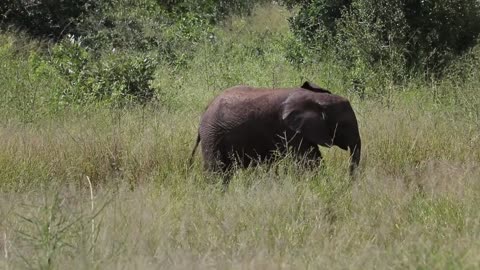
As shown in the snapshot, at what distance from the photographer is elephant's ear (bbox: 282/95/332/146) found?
6.41m

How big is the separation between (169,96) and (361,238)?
5774mm

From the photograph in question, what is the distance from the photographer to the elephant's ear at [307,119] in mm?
6406

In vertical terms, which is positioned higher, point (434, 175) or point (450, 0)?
point (450, 0)

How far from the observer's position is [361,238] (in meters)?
5.11

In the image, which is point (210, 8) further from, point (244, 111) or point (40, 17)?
point (244, 111)

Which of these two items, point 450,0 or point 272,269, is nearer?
point 272,269

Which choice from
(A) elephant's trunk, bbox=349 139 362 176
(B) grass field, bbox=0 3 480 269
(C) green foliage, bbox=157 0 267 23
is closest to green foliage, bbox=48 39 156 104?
(B) grass field, bbox=0 3 480 269

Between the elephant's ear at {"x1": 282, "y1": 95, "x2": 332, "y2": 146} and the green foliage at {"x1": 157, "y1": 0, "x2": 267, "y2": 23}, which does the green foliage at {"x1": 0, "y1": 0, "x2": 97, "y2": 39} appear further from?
the elephant's ear at {"x1": 282, "y1": 95, "x2": 332, "y2": 146}

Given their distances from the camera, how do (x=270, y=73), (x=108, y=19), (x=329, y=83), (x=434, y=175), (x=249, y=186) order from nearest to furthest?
(x=249, y=186) → (x=434, y=175) → (x=329, y=83) → (x=270, y=73) → (x=108, y=19)

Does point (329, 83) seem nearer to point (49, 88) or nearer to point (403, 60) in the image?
point (403, 60)

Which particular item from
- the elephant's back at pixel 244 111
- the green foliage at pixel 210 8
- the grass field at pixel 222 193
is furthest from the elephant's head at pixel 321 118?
the green foliage at pixel 210 8

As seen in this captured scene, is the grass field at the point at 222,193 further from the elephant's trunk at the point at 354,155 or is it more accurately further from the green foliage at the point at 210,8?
the green foliage at the point at 210,8

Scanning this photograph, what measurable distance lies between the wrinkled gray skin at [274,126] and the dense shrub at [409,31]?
14.0ft

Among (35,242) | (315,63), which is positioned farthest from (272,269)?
(315,63)
